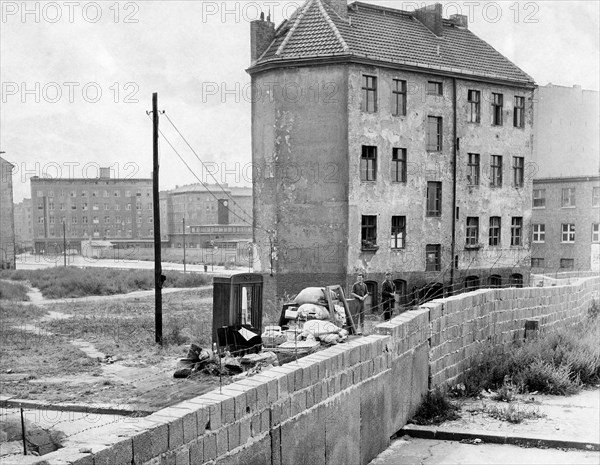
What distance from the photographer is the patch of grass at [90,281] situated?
47.2 metres

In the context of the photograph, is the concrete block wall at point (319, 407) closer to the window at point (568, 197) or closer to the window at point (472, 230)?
the window at point (472, 230)

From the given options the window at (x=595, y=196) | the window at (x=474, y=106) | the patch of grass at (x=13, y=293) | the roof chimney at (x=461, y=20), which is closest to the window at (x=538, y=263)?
the window at (x=595, y=196)

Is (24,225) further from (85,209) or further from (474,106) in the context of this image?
(474,106)

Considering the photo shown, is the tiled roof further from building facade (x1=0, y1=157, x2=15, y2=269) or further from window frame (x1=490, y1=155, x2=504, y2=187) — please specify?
building facade (x1=0, y1=157, x2=15, y2=269)

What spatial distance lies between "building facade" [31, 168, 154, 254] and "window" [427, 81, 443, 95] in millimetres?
63133

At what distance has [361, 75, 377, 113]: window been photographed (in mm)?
31609

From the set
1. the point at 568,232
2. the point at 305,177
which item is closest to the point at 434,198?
the point at 305,177

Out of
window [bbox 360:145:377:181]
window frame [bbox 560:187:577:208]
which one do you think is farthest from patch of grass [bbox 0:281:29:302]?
window frame [bbox 560:187:577:208]

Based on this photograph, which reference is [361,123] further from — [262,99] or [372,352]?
[372,352]

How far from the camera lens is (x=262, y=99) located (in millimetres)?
32344

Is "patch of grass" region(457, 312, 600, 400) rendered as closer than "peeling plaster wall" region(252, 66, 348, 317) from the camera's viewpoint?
Yes

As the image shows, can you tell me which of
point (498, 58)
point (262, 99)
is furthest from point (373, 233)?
point (498, 58)

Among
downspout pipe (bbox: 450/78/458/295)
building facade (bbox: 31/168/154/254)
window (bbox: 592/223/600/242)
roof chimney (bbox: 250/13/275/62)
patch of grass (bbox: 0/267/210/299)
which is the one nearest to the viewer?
roof chimney (bbox: 250/13/275/62)

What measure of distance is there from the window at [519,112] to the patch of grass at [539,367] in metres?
21.3
